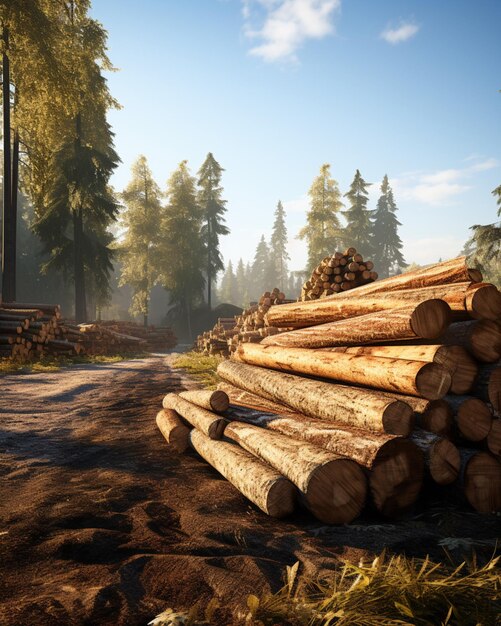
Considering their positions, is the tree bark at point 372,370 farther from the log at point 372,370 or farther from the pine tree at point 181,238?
the pine tree at point 181,238

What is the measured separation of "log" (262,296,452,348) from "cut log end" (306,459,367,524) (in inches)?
53.5

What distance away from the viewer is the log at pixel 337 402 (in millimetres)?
3176

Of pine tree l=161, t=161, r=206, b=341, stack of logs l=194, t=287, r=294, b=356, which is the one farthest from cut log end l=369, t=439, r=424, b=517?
pine tree l=161, t=161, r=206, b=341

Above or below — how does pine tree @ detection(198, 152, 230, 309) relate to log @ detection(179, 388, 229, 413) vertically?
above

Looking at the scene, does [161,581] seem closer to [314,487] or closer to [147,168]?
[314,487]

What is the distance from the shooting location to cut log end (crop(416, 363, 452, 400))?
327 cm

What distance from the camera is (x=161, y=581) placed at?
2.14 m

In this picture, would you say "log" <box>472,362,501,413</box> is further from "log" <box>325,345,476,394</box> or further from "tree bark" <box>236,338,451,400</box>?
"tree bark" <box>236,338,451,400</box>

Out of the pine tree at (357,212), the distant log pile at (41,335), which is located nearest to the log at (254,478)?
the distant log pile at (41,335)

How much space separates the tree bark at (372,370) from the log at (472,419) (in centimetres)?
23

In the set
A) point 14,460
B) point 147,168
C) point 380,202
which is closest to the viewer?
point 14,460

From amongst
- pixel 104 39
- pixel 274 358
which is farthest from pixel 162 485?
pixel 104 39

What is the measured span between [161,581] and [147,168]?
37402 millimetres

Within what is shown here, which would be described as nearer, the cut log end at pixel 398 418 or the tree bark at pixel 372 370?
the cut log end at pixel 398 418
